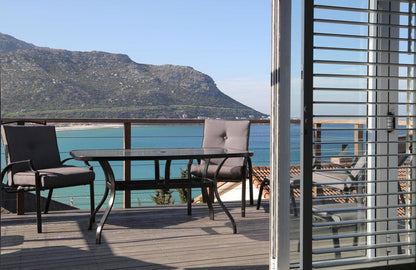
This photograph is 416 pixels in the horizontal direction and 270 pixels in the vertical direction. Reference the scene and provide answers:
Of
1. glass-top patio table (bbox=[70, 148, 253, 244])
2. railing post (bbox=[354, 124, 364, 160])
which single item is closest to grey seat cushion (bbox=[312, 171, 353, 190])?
railing post (bbox=[354, 124, 364, 160])

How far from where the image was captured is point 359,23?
2277 millimetres

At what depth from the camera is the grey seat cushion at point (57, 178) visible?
361 centimetres

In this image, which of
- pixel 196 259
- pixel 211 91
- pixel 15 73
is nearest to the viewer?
pixel 196 259

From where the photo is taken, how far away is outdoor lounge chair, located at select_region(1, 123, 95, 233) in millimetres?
3623

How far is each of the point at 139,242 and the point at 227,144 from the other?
1.80 m

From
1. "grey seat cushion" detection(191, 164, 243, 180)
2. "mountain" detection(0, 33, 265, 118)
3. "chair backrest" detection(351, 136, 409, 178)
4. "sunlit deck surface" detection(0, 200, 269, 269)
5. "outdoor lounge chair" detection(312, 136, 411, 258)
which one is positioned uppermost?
"mountain" detection(0, 33, 265, 118)

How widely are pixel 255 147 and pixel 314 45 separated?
323 cm

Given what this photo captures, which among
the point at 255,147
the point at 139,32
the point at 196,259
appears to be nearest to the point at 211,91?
the point at 139,32

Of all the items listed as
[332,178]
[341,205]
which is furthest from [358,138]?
[341,205]

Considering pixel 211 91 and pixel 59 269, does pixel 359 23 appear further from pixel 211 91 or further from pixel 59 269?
pixel 211 91

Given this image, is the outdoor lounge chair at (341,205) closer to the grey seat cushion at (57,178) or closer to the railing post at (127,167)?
the grey seat cushion at (57,178)

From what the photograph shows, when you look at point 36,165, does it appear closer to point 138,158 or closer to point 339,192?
point 138,158

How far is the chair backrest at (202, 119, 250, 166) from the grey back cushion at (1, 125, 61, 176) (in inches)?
64.2

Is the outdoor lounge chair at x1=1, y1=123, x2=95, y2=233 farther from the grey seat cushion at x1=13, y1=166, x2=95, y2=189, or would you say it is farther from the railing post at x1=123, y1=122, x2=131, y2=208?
the railing post at x1=123, y1=122, x2=131, y2=208
